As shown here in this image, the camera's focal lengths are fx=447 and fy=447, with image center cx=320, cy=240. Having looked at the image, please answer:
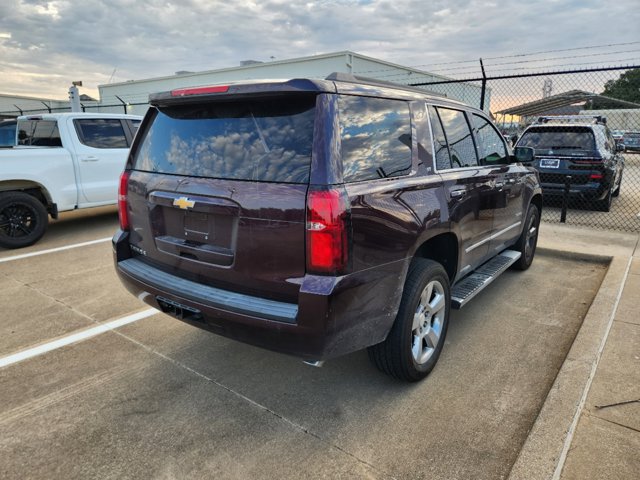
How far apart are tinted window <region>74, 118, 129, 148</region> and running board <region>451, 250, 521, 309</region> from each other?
6.20 m

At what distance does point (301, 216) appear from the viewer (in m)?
2.23

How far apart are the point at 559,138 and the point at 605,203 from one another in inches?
65.1

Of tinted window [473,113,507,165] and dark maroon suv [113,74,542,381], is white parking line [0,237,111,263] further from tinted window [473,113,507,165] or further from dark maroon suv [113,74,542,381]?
tinted window [473,113,507,165]

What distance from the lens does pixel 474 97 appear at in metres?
23.9

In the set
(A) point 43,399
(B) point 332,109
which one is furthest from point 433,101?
(A) point 43,399

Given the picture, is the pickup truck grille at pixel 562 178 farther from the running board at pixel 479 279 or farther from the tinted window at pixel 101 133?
the tinted window at pixel 101 133

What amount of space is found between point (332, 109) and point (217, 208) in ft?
2.70

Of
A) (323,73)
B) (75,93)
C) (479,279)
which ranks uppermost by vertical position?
(323,73)

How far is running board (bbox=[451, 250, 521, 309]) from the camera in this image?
11.4 feet

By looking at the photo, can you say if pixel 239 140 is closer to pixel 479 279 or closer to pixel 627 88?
pixel 479 279

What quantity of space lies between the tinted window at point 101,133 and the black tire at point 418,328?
629 centimetres

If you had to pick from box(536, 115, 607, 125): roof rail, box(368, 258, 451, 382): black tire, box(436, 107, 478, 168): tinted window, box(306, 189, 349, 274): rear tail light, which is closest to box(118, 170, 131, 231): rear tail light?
box(306, 189, 349, 274): rear tail light

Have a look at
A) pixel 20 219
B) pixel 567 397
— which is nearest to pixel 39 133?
pixel 20 219

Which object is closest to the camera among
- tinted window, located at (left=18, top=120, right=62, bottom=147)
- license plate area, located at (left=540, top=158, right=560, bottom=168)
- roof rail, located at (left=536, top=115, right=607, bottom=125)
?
tinted window, located at (left=18, top=120, right=62, bottom=147)
